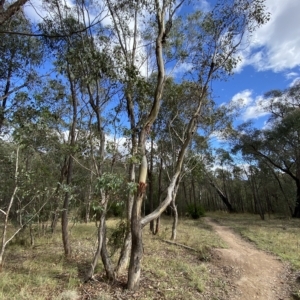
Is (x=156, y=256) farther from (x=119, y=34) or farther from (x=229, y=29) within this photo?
(x=229, y=29)

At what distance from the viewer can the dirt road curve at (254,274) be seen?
18.6ft

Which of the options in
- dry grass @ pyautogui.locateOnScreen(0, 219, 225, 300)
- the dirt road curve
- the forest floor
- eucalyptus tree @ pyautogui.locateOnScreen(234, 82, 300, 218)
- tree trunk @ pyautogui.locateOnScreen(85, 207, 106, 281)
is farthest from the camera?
eucalyptus tree @ pyautogui.locateOnScreen(234, 82, 300, 218)

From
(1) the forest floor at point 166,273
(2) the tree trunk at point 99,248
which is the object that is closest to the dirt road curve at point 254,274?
(1) the forest floor at point 166,273

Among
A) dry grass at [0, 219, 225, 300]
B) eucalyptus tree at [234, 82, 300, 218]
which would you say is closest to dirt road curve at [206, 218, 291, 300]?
dry grass at [0, 219, 225, 300]

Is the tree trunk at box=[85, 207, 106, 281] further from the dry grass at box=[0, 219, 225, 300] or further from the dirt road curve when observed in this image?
the dirt road curve

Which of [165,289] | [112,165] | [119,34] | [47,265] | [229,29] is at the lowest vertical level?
[165,289]

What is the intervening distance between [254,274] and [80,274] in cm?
439

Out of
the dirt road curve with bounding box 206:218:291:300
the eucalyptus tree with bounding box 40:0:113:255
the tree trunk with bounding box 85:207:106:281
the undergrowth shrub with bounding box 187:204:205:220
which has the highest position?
the eucalyptus tree with bounding box 40:0:113:255

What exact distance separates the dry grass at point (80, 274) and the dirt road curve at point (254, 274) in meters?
0.65

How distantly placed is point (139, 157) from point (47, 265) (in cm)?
363

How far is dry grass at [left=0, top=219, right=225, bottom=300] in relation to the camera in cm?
483

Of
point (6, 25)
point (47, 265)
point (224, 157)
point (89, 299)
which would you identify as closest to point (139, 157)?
point (89, 299)

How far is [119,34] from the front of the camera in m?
7.10

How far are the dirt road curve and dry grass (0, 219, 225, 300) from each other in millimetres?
651
